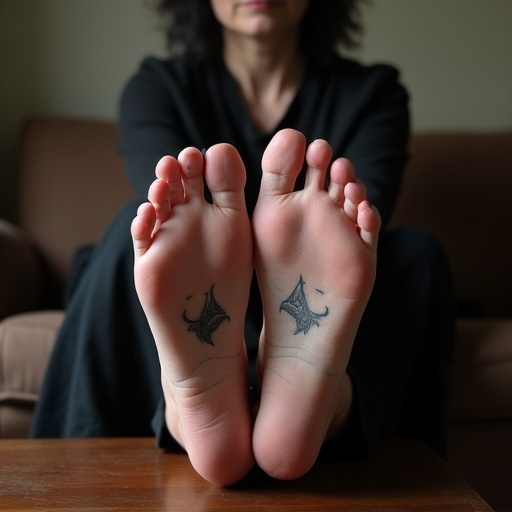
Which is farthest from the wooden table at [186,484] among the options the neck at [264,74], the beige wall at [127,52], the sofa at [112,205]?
the beige wall at [127,52]

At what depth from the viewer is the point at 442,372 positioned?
100 centimetres

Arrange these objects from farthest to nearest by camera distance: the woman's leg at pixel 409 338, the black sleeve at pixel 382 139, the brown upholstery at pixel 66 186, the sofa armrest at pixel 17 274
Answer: the brown upholstery at pixel 66 186 → the sofa armrest at pixel 17 274 → the black sleeve at pixel 382 139 → the woman's leg at pixel 409 338

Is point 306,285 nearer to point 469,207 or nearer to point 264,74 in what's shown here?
point 264,74

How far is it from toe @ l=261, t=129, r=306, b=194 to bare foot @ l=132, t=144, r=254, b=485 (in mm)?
28

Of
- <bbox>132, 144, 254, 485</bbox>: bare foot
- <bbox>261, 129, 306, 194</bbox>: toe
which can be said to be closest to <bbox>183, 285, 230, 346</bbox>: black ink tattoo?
<bbox>132, 144, 254, 485</bbox>: bare foot

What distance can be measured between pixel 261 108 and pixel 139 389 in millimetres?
572

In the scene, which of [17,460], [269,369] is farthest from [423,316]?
[17,460]

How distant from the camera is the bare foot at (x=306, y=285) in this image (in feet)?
2.34

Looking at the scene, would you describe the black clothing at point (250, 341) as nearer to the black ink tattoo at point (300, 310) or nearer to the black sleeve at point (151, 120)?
the black sleeve at point (151, 120)

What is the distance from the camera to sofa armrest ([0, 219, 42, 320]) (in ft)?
4.26

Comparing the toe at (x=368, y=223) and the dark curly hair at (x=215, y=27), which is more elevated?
the dark curly hair at (x=215, y=27)

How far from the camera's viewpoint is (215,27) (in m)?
1.40

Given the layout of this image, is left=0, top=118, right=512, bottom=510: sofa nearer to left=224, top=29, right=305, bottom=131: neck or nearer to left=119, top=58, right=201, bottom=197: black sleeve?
left=119, top=58, right=201, bottom=197: black sleeve

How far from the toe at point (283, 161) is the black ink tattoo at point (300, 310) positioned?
93mm
